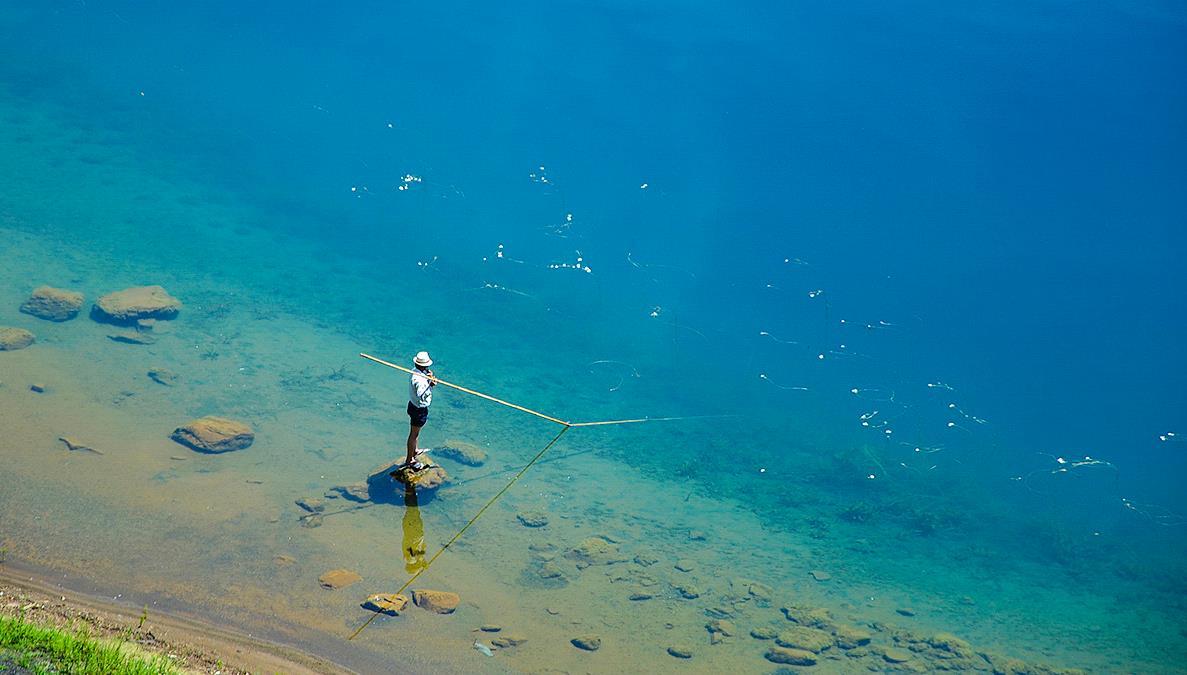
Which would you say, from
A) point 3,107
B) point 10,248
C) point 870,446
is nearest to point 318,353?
point 10,248

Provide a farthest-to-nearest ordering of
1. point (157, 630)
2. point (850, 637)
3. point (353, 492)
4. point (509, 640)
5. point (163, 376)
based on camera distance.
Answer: point (163, 376) < point (353, 492) < point (850, 637) < point (509, 640) < point (157, 630)

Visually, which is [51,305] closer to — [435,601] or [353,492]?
[353,492]

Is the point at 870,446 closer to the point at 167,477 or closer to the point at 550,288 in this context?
the point at 550,288

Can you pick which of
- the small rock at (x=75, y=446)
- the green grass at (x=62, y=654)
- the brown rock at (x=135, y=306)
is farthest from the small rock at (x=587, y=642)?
the brown rock at (x=135, y=306)

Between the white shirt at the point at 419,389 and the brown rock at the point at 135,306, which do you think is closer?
the white shirt at the point at 419,389

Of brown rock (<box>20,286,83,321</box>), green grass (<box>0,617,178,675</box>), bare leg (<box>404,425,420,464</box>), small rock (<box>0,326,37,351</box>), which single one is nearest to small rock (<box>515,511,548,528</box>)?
bare leg (<box>404,425,420,464</box>)

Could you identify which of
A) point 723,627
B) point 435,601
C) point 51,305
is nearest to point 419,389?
point 435,601

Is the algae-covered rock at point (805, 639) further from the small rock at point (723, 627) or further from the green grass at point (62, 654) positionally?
the green grass at point (62, 654)
